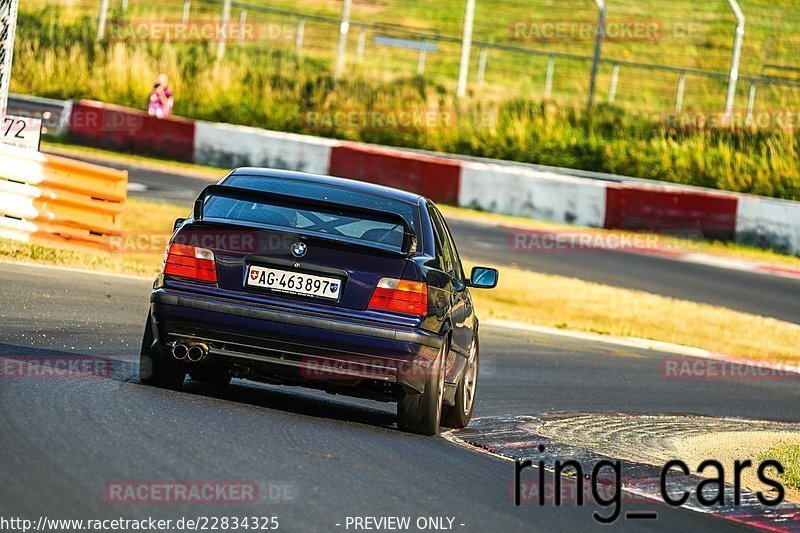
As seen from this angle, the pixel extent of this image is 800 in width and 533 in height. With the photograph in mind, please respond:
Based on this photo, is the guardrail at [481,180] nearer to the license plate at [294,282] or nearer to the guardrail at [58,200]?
the guardrail at [58,200]

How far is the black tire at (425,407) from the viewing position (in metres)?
7.82

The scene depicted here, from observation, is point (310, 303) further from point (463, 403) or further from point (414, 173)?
point (414, 173)

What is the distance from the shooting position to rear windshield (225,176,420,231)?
8.12m

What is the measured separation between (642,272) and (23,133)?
30.9 feet

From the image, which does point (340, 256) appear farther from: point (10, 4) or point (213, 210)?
point (10, 4)

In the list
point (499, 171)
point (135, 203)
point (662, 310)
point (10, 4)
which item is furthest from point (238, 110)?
point (10, 4)

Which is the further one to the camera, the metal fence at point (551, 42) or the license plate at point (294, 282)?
the metal fence at point (551, 42)

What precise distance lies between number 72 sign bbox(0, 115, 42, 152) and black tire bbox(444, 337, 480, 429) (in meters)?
7.67

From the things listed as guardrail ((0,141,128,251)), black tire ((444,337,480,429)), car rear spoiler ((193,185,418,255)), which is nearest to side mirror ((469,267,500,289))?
black tire ((444,337,480,429))

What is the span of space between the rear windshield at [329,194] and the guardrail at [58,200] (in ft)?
24.3

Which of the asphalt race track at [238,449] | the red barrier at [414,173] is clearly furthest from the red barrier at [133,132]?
the asphalt race track at [238,449]

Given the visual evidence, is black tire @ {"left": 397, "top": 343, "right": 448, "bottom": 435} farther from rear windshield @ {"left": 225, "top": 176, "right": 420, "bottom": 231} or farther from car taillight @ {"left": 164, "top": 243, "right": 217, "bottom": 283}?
car taillight @ {"left": 164, "top": 243, "right": 217, "bottom": 283}

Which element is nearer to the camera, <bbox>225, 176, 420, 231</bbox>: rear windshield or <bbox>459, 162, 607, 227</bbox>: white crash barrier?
<bbox>225, 176, 420, 231</bbox>: rear windshield

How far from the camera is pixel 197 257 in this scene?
7.70 metres
